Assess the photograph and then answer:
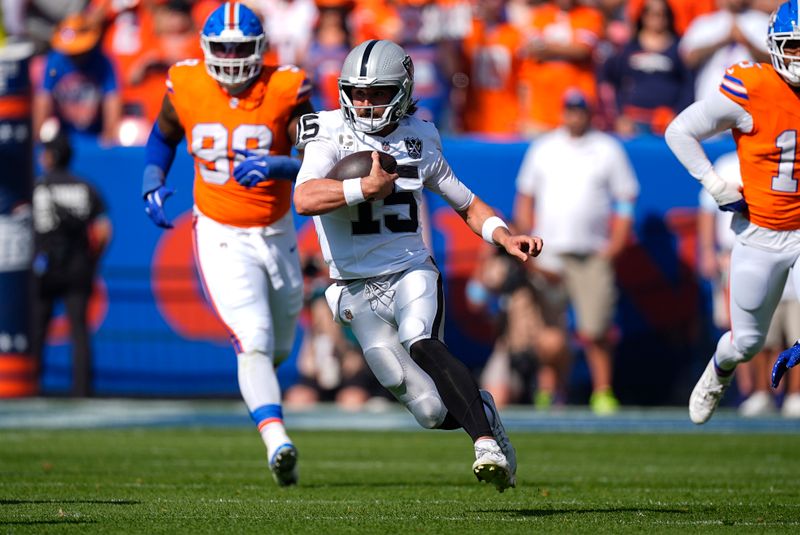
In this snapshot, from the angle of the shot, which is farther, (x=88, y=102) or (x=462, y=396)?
(x=88, y=102)

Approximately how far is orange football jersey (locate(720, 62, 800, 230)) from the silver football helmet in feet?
5.52

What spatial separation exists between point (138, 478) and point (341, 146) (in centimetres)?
216

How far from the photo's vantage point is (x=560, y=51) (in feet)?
40.1

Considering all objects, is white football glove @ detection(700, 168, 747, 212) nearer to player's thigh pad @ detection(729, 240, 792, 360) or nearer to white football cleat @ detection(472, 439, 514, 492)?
player's thigh pad @ detection(729, 240, 792, 360)

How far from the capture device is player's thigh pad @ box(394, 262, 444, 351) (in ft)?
18.7

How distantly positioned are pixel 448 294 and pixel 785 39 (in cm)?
586

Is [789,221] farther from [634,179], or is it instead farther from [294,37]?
[294,37]

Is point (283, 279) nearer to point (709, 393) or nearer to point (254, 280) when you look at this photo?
point (254, 280)

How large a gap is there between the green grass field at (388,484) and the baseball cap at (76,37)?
397cm

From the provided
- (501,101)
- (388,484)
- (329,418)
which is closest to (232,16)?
(388,484)

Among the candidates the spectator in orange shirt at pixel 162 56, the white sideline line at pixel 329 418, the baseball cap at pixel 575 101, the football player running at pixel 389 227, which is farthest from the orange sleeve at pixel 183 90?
the spectator in orange shirt at pixel 162 56

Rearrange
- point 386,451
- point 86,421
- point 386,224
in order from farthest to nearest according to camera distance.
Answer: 1. point 86,421
2. point 386,451
3. point 386,224

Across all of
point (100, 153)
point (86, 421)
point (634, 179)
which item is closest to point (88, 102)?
point (100, 153)

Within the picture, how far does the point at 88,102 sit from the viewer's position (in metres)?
12.9
